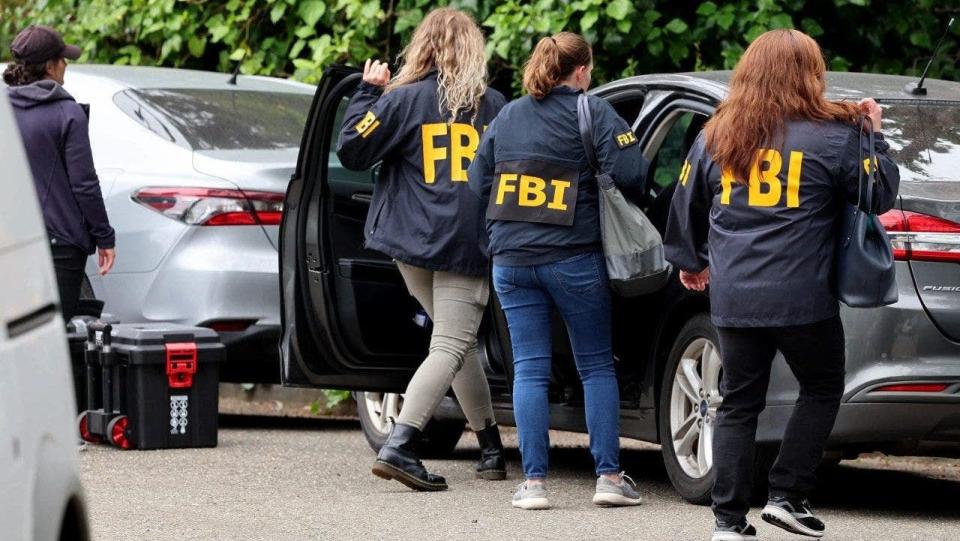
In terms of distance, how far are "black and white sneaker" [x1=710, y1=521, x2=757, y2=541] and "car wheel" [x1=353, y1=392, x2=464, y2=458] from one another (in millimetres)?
2546

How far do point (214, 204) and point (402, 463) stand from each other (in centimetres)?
197

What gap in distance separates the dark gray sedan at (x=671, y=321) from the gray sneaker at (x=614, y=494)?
177 millimetres

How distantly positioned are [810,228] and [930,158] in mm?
947

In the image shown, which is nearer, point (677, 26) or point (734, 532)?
point (734, 532)

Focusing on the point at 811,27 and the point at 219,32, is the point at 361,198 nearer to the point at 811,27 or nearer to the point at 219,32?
the point at 811,27

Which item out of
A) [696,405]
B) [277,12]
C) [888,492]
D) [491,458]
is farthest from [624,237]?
[277,12]

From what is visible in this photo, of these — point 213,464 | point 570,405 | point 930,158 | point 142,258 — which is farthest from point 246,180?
point 930,158

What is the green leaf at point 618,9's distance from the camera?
921cm

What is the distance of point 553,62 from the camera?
6.42 m

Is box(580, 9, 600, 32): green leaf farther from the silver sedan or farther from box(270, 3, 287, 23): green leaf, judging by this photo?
box(270, 3, 287, 23): green leaf

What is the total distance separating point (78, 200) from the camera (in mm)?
7703

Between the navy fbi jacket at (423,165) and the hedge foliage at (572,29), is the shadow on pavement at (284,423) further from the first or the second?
the navy fbi jacket at (423,165)

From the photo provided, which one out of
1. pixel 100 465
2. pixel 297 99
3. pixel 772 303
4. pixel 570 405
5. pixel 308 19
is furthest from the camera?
pixel 308 19

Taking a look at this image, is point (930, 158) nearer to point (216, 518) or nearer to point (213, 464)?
point (216, 518)
